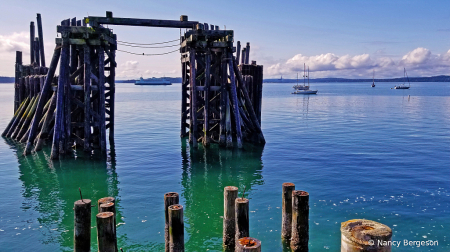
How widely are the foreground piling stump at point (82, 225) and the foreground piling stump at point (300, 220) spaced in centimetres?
412

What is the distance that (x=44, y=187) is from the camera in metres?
12.7

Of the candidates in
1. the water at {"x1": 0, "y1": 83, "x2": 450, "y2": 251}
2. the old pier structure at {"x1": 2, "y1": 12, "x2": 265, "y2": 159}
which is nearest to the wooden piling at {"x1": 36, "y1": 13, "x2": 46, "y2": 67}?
the old pier structure at {"x1": 2, "y1": 12, "x2": 265, "y2": 159}

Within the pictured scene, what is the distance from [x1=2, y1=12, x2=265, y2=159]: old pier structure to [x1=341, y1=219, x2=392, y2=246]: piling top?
1304 centimetres

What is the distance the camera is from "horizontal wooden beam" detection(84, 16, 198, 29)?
18.0m

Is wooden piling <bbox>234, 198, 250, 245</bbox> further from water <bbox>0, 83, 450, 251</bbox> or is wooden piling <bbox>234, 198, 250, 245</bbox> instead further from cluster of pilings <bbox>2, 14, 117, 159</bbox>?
cluster of pilings <bbox>2, 14, 117, 159</bbox>

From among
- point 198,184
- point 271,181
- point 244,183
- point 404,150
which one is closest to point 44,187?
point 198,184

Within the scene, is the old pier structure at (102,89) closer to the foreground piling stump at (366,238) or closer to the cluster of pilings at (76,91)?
the cluster of pilings at (76,91)

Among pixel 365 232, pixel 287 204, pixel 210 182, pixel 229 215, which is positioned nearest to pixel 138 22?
pixel 210 182

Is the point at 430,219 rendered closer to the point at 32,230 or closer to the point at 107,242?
the point at 107,242

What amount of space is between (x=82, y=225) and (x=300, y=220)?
4.35 m

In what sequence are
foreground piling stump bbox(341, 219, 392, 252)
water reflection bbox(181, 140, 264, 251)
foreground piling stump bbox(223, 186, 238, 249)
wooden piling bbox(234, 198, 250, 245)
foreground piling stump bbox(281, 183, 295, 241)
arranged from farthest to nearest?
water reflection bbox(181, 140, 264, 251)
foreground piling stump bbox(281, 183, 295, 241)
foreground piling stump bbox(223, 186, 238, 249)
wooden piling bbox(234, 198, 250, 245)
foreground piling stump bbox(341, 219, 392, 252)

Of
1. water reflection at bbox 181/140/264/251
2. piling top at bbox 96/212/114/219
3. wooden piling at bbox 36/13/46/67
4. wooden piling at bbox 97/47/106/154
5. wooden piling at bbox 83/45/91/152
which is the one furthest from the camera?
wooden piling at bbox 36/13/46/67

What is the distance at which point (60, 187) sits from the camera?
41.5 feet

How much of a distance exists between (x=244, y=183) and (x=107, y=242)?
7652 mm
